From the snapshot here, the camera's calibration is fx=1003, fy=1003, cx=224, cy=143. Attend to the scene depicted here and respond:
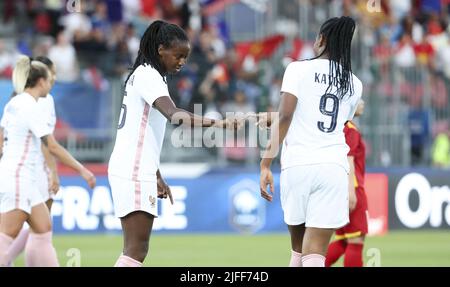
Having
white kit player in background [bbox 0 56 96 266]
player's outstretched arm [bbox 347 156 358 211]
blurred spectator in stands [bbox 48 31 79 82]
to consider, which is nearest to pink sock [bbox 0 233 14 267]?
white kit player in background [bbox 0 56 96 266]

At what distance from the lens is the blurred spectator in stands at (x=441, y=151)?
21.6 metres

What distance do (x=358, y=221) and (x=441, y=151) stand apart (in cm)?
1162

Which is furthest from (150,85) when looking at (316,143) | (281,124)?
(316,143)

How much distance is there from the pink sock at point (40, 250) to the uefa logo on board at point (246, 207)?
925 centimetres

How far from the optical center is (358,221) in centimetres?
1087

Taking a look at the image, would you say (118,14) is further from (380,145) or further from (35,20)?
(380,145)

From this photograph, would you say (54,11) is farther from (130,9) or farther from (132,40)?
(132,40)

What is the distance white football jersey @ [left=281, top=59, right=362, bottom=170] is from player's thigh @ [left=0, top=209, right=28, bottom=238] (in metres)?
3.02

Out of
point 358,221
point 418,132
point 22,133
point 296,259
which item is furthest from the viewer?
point 418,132

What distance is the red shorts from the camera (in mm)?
10859

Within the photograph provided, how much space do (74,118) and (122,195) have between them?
12.3 meters

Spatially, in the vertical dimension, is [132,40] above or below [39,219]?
above

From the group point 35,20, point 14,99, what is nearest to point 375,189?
point 35,20

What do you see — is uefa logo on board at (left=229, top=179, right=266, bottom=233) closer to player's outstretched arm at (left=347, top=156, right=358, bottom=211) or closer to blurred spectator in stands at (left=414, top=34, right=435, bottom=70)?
blurred spectator in stands at (left=414, top=34, right=435, bottom=70)
